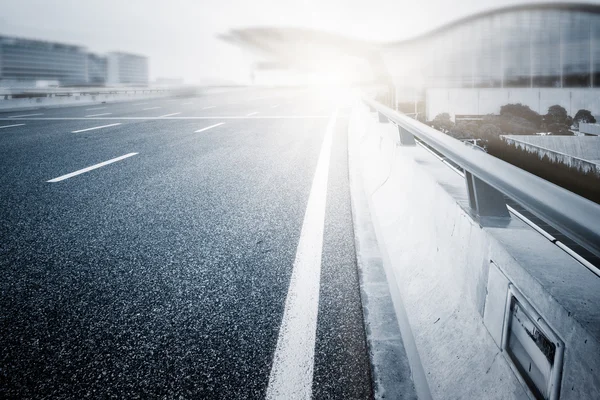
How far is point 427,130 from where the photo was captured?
2965 mm

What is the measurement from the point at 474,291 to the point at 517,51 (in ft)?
271

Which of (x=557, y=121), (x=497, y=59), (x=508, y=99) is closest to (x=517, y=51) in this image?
(x=497, y=59)

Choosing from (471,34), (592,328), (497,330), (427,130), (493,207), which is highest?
(471,34)

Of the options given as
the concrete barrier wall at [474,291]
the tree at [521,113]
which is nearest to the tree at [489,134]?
the tree at [521,113]

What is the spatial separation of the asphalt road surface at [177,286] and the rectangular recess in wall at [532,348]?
2.65 feet

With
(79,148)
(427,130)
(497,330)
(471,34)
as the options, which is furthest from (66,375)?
(471,34)

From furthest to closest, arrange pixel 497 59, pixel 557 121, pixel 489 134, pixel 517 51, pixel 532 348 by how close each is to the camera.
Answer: pixel 497 59
pixel 517 51
pixel 557 121
pixel 489 134
pixel 532 348

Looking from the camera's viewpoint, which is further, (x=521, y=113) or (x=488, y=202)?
(x=521, y=113)

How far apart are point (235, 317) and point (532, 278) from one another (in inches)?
68.2

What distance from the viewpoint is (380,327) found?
2336mm

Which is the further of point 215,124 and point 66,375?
point 215,124

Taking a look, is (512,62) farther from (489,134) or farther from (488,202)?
(488,202)

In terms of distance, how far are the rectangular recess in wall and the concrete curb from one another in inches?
25.7

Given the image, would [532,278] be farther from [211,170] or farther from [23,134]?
[23,134]
